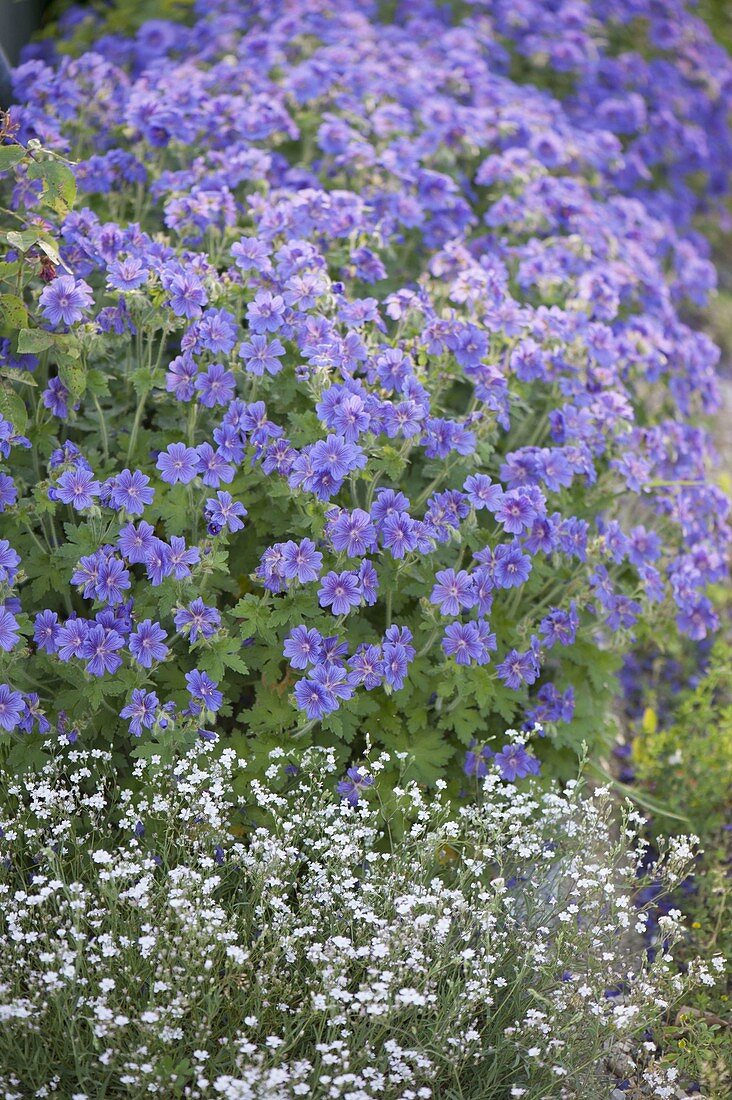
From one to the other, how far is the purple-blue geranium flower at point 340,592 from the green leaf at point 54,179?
1.19 m

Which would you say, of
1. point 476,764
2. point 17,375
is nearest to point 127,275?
point 17,375

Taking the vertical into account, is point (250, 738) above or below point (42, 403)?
below

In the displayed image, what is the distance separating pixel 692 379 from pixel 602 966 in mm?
2367

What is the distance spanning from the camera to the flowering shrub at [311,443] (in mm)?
2779

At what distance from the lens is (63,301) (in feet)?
9.30

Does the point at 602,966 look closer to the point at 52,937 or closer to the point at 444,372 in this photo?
the point at 52,937

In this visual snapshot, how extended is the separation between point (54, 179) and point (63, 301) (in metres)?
0.35

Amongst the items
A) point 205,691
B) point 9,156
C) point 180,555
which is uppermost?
point 9,156

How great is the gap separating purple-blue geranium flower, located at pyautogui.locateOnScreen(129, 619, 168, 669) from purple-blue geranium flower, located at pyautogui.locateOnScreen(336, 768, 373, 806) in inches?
21.1

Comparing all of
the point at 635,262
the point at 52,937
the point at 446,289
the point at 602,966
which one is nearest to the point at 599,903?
the point at 602,966

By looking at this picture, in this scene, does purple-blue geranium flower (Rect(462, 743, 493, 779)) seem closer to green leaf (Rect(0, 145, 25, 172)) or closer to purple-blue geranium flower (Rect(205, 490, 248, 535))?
purple-blue geranium flower (Rect(205, 490, 248, 535))

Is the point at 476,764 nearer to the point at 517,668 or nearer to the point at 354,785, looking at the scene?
the point at 517,668

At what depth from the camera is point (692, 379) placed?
168 inches

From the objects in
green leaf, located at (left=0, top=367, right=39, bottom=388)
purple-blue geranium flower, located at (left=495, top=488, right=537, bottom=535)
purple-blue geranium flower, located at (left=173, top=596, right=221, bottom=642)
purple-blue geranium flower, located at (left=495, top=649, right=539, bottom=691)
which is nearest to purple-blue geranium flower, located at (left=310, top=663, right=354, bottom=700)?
purple-blue geranium flower, located at (left=173, top=596, right=221, bottom=642)
